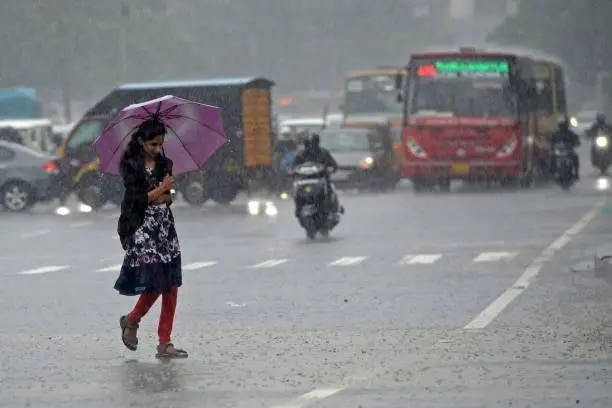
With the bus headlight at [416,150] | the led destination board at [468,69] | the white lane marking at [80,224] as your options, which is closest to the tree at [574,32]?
the led destination board at [468,69]

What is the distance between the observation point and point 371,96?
59000 mm

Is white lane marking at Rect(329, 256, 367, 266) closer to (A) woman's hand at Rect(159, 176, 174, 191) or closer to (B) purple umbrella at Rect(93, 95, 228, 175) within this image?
(B) purple umbrella at Rect(93, 95, 228, 175)

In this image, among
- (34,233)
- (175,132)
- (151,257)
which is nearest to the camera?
(151,257)

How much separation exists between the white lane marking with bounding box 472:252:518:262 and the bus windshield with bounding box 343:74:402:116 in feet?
114

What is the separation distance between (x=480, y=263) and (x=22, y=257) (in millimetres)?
6733

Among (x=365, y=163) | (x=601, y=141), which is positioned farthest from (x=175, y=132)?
(x=601, y=141)

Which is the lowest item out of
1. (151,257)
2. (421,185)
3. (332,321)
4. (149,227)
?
(421,185)

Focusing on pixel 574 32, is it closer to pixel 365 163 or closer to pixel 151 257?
pixel 365 163

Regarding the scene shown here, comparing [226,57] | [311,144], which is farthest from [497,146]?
[226,57]

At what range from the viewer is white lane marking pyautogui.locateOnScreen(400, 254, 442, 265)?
22.6 m

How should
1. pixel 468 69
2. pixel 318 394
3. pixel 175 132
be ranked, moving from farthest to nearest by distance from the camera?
pixel 468 69 < pixel 175 132 < pixel 318 394

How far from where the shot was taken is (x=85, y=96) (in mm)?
103000

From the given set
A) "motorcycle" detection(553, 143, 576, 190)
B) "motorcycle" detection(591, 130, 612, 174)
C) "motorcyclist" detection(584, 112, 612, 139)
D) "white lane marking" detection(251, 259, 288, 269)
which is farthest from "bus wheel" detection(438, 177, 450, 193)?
"white lane marking" detection(251, 259, 288, 269)

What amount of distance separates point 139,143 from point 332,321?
3140 mm
